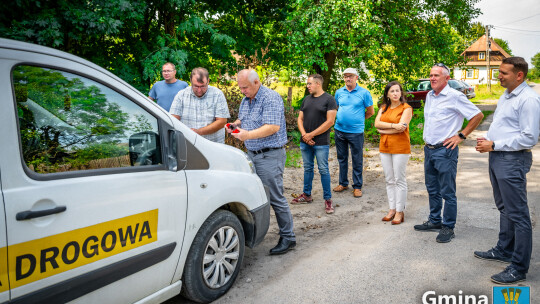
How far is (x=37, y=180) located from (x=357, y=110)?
5337 mm

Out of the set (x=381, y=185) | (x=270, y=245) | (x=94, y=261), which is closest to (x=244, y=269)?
(x=270, y=245)

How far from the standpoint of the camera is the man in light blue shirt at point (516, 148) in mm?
3484

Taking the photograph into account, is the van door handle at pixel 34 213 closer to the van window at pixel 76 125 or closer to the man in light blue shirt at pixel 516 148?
the van window at pixel 76 125

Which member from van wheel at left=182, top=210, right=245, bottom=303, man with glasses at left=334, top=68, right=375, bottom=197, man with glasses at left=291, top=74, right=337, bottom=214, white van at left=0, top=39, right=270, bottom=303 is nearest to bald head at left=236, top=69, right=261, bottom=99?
white van at left=0, top=39, right=270, bottom=303

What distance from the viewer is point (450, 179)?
14.9 feet

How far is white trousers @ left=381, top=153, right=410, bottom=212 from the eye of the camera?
16.5 feet

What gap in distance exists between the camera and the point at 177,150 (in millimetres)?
2857

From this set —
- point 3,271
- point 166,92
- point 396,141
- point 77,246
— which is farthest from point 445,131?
point 3,271

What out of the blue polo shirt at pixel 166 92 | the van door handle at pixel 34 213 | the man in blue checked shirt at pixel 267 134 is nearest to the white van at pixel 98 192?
the van door handle at pixel 34 213

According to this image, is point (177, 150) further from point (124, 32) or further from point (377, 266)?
point (124, 32)

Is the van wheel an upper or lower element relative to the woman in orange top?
lower

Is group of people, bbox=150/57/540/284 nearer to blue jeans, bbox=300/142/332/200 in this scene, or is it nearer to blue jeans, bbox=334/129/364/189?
blue jeans, bbox=300/142/332/200

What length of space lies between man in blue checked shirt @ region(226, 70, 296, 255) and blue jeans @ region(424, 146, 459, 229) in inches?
67.6

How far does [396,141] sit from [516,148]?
63.7 inches
